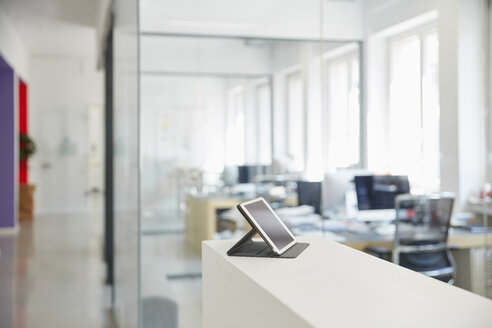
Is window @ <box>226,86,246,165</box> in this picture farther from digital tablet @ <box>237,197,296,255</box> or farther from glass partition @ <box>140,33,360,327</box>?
digital tablet @ <box>237,197,296,255</box>

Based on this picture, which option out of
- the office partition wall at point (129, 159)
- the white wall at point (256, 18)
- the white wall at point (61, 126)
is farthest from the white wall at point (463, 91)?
the white wall at point (61, 126)

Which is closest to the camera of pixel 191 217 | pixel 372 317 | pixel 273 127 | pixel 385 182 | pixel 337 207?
pixel 372 317

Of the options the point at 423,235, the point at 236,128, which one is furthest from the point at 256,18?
the point at 423,235

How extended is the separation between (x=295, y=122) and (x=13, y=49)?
9611mm

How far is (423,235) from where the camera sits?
3246mm

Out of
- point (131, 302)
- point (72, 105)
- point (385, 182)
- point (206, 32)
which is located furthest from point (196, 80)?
point (72, 105)

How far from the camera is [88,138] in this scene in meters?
15.5

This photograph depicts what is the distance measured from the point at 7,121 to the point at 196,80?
8657 millimetres

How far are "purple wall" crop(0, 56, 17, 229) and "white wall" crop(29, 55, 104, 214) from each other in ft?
10.8

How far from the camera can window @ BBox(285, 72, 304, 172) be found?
9.96ft

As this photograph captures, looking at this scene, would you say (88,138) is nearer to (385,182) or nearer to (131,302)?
(131,302)

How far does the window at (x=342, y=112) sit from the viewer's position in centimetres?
266

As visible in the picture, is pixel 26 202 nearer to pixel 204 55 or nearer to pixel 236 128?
pixel 204 55

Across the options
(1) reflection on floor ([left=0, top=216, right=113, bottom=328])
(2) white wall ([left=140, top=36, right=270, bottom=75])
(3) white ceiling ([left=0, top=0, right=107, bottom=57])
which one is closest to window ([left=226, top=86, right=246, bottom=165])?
(2) white wall ([left=140, top=36, right=270, bottom=75])
